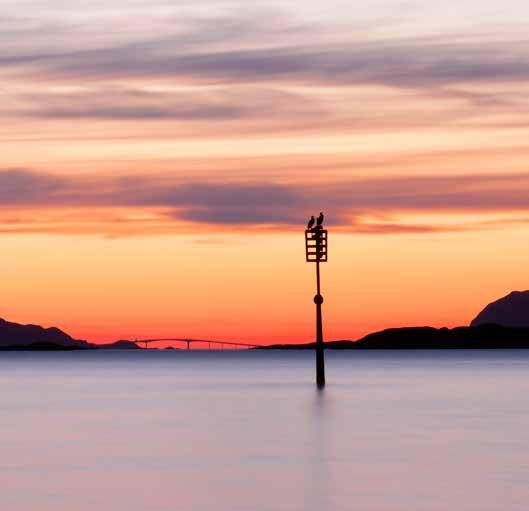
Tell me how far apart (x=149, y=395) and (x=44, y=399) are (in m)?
10.8

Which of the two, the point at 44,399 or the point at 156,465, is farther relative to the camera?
the point at 44,399

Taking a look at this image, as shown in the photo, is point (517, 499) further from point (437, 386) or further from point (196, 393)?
point (437, 386)

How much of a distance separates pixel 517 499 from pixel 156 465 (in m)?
14.0

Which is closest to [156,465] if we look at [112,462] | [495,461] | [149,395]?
[112,462]

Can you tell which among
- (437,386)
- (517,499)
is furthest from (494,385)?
(517,499)

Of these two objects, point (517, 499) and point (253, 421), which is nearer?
point (517, 499)

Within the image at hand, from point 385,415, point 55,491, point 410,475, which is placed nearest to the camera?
point 55,491

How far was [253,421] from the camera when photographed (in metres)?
69.8

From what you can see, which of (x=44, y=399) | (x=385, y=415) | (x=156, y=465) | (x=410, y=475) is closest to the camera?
(x=410, y=475)

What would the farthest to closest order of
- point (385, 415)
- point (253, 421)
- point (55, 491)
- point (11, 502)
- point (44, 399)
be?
point (44, 399) < point (385, 415) < point (253, 421) < point (55, 491) < point (11, 502)

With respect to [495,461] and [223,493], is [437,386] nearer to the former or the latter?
[495,461]

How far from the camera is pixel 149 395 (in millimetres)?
107125

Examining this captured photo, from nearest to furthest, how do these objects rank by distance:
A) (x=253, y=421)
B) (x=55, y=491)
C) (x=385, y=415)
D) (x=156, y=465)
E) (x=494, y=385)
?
(x=55, y=491)
(x=156, y=465)
(x=253, y=421)
(x=385, y=415)
(x=494, y=385)

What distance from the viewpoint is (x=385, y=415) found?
75.1m
